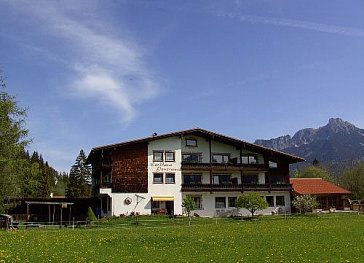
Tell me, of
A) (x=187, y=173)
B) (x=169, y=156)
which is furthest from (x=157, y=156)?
(x=187, y=173)

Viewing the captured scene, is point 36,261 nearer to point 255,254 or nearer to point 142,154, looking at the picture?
point 255,254

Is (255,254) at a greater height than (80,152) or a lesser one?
lesser

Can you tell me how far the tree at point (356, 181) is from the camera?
8820cm

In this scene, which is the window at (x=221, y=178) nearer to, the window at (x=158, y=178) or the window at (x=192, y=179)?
the window at (x=192, y=179)

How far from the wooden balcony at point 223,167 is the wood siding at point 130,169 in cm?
518

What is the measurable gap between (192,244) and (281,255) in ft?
17.6

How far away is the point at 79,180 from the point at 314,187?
1946 inches

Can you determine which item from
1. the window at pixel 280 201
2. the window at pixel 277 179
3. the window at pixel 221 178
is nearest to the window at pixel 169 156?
the window at pixel 221 178

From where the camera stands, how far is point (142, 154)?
196 feet

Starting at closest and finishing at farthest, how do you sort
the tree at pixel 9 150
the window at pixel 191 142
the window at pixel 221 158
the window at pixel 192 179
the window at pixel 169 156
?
the tree at pixel 9 150, the window at pixel 169 156, the window at pixel 192 179, the window at pixel 191 142, the window at pixel 221 158

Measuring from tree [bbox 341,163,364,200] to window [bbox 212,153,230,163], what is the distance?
35.9m

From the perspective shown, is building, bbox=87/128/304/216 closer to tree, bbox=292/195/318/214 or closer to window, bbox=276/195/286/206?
window, bbox=276/195/286/206

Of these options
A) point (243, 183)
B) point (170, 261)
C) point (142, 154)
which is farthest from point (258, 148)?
point (170, 261)

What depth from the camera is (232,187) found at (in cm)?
6162
